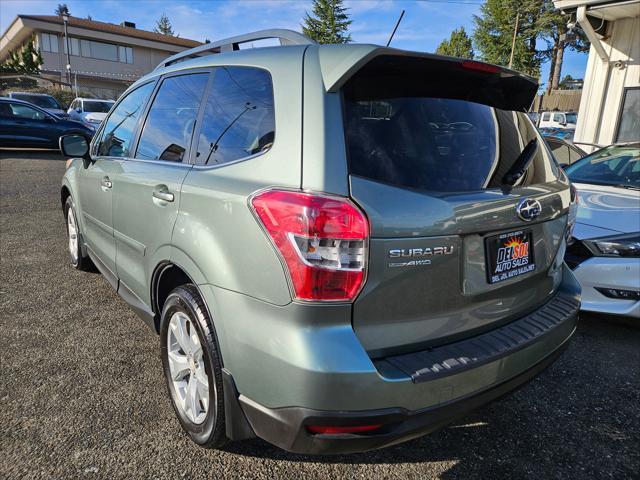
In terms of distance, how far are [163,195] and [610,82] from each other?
33.8 feet

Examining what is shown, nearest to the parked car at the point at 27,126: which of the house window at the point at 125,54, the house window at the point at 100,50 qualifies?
the house window at the point at 100,50

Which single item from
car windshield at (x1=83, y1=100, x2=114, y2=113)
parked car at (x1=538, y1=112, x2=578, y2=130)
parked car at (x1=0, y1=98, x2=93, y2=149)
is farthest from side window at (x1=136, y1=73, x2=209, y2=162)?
parked car at (x1=538, y1=112, x2=578, y2=130)

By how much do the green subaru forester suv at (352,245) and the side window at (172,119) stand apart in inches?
1.2

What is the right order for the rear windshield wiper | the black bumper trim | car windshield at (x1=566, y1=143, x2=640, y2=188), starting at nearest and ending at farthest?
the black bumper trim, the rear windshield wiper, car windshield at (x1=566, y1=143, x2=640, y2=188)

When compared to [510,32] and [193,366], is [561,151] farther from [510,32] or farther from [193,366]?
[510,32]

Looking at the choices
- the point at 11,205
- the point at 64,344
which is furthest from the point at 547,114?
the point at 64,344

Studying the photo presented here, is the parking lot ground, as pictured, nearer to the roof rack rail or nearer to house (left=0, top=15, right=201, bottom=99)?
the roof rack rail

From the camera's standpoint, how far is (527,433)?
2.49 m

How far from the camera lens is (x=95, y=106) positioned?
22.5 m

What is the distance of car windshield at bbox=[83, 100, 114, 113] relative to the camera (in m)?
22.3

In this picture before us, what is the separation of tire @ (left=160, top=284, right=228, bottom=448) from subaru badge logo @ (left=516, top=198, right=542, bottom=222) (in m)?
1.40

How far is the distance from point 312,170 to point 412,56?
0.64m

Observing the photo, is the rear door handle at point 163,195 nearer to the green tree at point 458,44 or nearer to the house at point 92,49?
the house at point 92,49

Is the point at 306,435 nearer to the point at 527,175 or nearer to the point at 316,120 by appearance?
the point at 316,120
